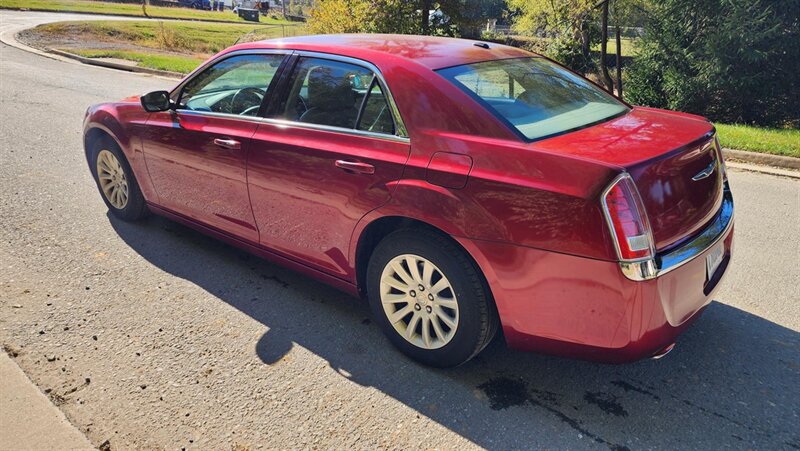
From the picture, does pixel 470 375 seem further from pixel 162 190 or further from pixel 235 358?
pixel 162 190

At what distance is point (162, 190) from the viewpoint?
426 centimetres

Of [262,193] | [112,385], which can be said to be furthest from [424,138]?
Result: [112,385]

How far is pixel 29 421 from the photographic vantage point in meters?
2.50

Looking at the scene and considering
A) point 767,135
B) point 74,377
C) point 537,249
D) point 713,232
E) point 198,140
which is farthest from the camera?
point 767,135

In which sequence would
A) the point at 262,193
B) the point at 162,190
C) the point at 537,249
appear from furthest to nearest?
the point at 162,190 → the point at 262,193 → the point at 537,249

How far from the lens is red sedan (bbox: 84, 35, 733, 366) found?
2.30 metres

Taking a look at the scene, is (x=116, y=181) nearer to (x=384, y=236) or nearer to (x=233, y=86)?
(x=233, y=86)

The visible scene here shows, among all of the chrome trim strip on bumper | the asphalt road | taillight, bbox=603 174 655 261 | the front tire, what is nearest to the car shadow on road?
the asphalt road

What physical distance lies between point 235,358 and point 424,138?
61.6 inches

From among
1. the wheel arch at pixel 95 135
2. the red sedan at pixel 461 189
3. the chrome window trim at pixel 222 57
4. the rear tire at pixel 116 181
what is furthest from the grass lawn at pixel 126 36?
the red sedan at pixel 461 189

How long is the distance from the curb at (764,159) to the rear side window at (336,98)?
5834mm

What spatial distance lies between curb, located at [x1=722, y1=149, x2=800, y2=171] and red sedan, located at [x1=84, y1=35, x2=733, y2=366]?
4973 millimetres

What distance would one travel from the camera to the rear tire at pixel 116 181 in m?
4.59

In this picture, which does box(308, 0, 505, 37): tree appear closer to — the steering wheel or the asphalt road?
the steering wheel
